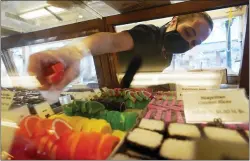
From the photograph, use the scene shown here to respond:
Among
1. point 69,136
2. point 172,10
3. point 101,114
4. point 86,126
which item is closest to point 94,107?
point 101,114

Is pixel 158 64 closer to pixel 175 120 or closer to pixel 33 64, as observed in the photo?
pixel 175 120

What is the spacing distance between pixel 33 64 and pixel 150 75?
513mm

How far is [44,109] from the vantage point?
0.73 metres

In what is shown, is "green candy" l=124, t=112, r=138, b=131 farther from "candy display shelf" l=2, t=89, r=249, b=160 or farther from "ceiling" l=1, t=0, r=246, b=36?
"ceiling" l=1, t=0, r=246, b=36

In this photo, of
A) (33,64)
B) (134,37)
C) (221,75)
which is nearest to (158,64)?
(134,37)

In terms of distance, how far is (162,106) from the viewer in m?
0.77

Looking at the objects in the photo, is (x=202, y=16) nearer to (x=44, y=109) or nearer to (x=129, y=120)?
(x=129, y=120)

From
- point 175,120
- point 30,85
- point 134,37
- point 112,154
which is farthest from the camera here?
point 134,37

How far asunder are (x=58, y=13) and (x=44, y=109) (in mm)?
377

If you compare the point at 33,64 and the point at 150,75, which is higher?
the point at 33,64

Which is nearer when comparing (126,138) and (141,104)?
(126,138)

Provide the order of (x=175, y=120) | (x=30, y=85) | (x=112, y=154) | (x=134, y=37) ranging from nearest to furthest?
(x=112, y=154)
(x=175, y=120)
(x=30, y=85)
(x=134, y=37)

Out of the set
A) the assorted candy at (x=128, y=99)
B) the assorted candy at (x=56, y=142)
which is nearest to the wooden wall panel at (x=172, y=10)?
the assorted candy at (x=128, y=99)

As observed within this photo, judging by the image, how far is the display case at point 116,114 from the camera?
0.46 m
